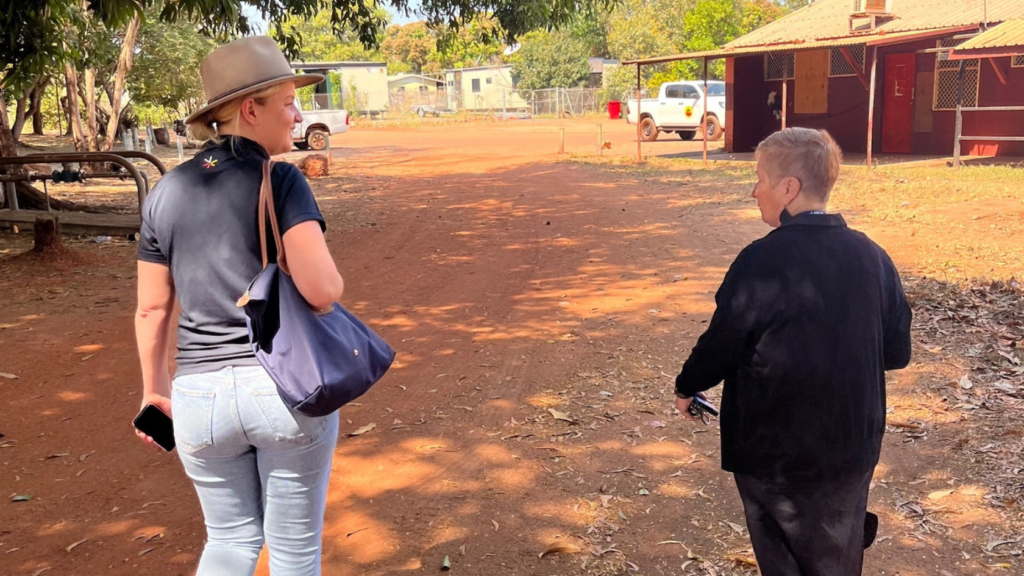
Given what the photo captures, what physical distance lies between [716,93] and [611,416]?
26313mm

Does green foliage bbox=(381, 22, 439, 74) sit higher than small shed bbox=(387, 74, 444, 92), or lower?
higher

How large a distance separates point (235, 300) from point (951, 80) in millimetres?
21796

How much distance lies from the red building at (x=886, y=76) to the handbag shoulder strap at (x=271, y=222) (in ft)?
55.2

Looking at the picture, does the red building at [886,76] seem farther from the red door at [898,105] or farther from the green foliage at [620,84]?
the green foliage at [620,84]

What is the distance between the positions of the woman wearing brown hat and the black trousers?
1.23 m

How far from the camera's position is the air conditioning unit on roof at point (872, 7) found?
19.8m

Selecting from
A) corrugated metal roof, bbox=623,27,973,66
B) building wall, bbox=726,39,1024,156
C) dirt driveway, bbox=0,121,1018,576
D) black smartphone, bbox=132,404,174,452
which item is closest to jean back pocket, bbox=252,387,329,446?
black smartphone, bbox=132,404,174,452

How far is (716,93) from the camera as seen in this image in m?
29.5

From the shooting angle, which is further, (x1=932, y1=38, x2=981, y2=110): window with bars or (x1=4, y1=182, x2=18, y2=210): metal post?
(x1=932, y1=38, x2=981, y2=110): window with bars

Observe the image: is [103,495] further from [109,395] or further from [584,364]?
[584,364]

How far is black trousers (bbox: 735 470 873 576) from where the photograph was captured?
2383 mm

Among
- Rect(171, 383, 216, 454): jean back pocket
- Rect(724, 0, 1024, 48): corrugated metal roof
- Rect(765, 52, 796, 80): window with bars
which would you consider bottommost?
Rect(171, 383, 216, 454): jean back pocket

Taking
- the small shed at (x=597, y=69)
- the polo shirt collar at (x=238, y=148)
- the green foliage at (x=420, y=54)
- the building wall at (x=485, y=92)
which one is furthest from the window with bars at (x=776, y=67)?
the green foliage at (x=420, y=54)

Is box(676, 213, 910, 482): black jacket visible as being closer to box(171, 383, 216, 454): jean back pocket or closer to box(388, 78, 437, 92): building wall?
box(171, 383, 216, 454): jean back pocket
